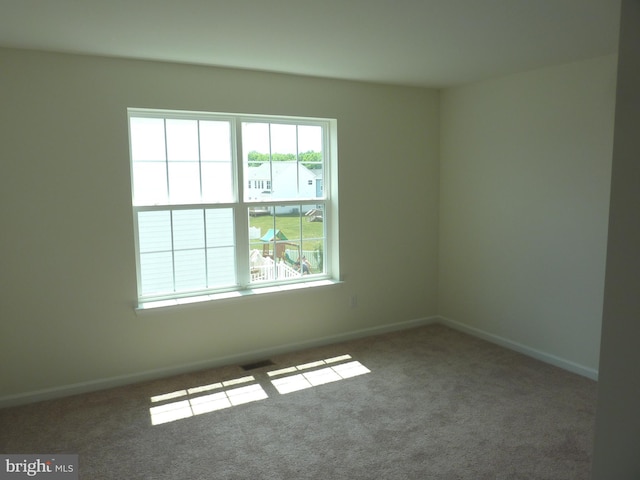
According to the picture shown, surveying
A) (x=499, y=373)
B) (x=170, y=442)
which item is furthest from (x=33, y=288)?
(x=499, y=373)

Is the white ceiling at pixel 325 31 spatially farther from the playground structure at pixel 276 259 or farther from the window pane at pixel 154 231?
the playground structure at pixel 276 259

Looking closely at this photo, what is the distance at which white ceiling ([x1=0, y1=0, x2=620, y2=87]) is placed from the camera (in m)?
2.28

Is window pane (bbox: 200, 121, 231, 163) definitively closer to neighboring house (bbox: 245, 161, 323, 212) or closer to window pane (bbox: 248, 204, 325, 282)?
neighboring house (bbox: 245, 161, 323, 212)

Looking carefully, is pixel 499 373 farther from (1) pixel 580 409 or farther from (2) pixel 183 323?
(2) pixel 183 323

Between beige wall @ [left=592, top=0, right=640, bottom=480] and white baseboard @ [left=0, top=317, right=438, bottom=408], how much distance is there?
2749 mm

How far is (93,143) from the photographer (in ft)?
10.7

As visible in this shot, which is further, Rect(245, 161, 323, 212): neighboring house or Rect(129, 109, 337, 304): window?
Rect(245, 161, 323, 212): neighboring house

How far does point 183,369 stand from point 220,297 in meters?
0.64

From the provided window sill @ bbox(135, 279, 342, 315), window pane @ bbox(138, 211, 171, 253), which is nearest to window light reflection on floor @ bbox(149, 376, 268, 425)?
window sill @ bbox(135, 279, 342, 315)

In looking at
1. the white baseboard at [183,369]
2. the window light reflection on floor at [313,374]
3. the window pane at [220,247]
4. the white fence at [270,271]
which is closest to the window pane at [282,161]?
the window pane at [220,247]

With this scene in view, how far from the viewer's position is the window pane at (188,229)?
367 cm

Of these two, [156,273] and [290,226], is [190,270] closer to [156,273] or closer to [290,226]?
[156,273]

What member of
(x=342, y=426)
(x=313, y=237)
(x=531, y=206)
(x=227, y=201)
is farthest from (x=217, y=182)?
(x=531, y=206)

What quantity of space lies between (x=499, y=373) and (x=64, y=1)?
12.1 ft
